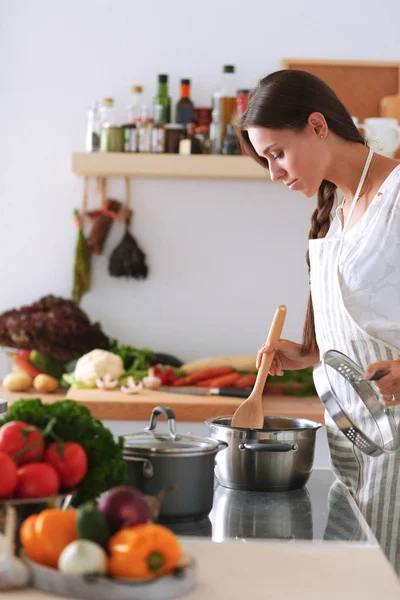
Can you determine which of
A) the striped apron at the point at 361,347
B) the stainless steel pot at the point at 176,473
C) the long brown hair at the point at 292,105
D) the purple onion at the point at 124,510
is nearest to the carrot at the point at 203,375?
the striped apron at the point at 361,347

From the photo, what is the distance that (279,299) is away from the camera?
328cm

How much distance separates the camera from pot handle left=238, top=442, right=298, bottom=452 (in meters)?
1.28

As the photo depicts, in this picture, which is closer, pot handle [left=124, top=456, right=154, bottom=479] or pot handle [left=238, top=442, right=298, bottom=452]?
pot handle [left=124, top=456, right=154, bottom=479]

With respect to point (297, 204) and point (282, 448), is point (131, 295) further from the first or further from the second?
point (282, 448)

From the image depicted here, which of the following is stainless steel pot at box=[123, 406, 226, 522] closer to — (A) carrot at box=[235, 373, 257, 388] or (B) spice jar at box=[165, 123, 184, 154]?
(A) carrot at box=[235, 373, 257, 388]

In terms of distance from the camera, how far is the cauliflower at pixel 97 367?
9.35 feet

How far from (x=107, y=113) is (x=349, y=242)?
5.81ft

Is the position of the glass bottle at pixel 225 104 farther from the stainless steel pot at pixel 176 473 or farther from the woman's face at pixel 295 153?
the stainless steel pot at pixel 176 473

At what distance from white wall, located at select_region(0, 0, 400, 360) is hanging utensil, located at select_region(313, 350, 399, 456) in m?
1.88

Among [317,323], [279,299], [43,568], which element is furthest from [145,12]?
[43,568]

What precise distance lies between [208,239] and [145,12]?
2.98 feet

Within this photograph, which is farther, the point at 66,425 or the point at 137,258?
the point at 137,258

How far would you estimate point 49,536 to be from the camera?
83cm

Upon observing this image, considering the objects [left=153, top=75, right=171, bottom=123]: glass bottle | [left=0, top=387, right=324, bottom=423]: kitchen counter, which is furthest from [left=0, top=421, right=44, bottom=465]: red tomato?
[left=153, top=75, right=171, bottom=123]: glass bottle
